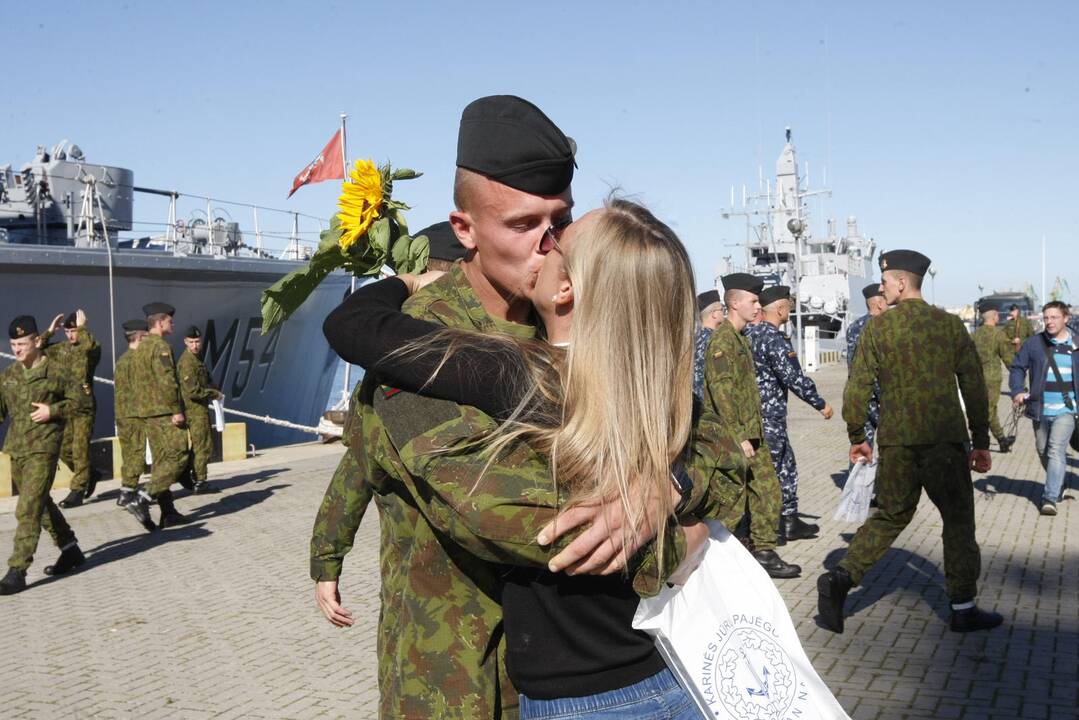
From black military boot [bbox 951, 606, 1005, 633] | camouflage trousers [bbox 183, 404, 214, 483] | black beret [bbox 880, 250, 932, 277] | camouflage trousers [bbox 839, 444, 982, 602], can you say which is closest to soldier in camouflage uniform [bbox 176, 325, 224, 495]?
camouflage trousers [bbox 183, 404, 214, 483]

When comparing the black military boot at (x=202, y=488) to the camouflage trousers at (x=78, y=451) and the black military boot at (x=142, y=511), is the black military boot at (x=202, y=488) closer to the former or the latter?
the camouflage trousers at (x=78, y=451)

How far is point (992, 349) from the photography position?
15516mm

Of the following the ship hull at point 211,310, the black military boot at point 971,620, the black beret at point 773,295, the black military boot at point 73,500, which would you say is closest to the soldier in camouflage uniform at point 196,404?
the black military boot at point 73,500

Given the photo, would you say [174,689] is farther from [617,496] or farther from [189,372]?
[189,372]

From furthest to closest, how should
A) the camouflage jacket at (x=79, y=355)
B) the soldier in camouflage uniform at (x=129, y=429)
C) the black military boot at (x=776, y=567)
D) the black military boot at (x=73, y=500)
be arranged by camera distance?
the camouflage jacket at (x=79, y=355), the black military boot at (x=73, y=500), the soldier in camouflage uniform at (x=129, y=429), the black military boot at (x=776, y=567)

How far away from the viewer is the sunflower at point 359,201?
8.50 feet

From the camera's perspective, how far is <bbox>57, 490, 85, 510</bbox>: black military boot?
40.9 feet

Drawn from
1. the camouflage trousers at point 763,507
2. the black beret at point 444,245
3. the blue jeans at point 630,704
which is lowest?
the camouflage trousers at point 763,507

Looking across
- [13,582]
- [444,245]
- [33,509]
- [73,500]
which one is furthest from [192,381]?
[444,245]

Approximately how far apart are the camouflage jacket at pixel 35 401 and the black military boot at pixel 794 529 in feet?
19.5

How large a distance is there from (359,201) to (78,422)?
11.3m

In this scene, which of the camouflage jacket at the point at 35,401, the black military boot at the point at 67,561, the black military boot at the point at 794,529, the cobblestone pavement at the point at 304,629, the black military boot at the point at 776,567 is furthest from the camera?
the black military boot at the point at 794,529

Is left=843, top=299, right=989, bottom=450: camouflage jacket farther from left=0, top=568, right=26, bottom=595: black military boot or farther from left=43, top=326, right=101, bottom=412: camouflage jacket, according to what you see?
left=43, top=326, right=101, bottom=412: camouflage jacket

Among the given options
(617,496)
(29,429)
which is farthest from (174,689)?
A: (617,496)
